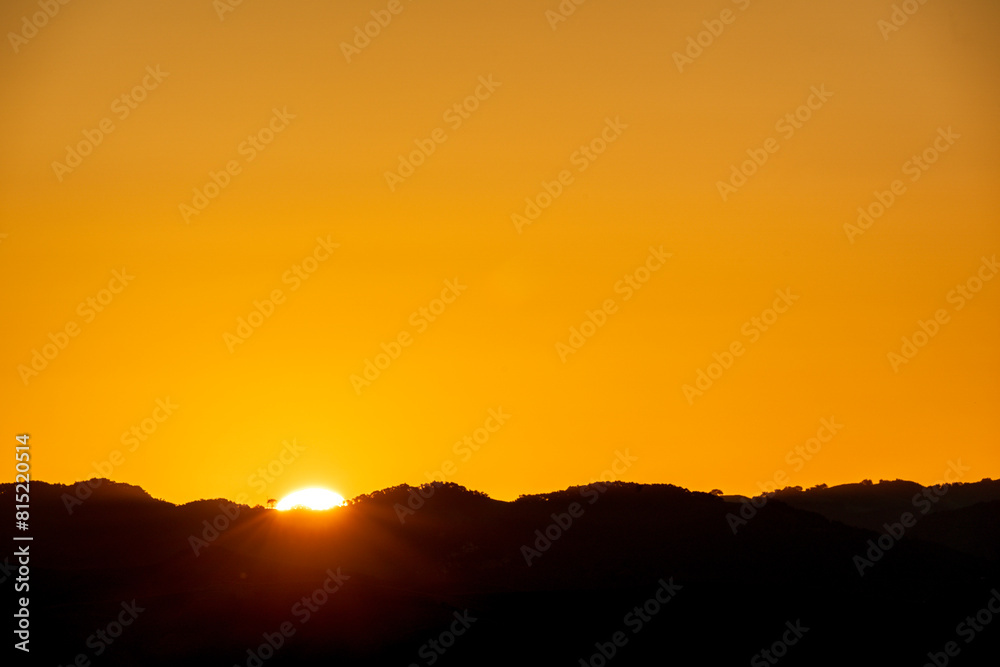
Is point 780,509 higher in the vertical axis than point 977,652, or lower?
higher

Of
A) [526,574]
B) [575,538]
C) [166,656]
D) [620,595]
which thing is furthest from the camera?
[575,538]

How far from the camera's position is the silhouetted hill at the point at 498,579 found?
1777 inches

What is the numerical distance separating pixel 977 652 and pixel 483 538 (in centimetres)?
3253

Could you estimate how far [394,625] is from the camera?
4588cm

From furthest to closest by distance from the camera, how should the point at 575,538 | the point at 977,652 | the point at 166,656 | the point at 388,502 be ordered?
the point at 388,502 < the point at 575,538 < the point at 977,652 < the point at 166,656

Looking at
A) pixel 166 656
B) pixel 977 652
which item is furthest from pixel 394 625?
pixel 977 652

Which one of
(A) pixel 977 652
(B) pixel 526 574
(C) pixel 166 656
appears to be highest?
(B) pixel 526 574

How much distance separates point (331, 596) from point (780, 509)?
124ft

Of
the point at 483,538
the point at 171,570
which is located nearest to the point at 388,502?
the point at 483,538

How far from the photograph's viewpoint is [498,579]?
67.6m

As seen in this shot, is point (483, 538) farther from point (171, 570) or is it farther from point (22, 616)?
point (22, 616)

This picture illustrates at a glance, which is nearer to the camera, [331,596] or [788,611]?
[331,596]

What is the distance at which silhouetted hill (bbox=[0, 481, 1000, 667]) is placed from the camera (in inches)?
1777

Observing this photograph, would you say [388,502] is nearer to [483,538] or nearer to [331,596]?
[483,538]
